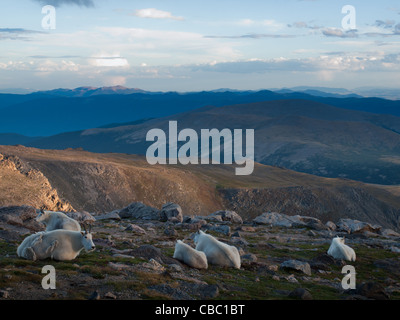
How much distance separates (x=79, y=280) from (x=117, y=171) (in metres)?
69.3

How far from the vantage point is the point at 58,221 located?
1786 cm

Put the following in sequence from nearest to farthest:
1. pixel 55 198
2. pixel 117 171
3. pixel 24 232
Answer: pixel 24 232
pixel 55 198
pixel 117 171

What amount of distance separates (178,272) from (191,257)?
1270 mm

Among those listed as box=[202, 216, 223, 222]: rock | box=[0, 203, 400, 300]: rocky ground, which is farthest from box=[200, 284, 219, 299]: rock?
box=[202, 216, 223, 222]: rock

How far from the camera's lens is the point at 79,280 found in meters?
12.2

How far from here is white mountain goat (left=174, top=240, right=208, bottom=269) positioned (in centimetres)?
1560

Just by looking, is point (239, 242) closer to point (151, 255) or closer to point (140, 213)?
point (151, 255)

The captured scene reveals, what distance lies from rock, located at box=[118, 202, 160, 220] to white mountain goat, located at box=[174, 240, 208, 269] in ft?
61.0

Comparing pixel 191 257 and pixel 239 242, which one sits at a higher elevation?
pixel 191 257

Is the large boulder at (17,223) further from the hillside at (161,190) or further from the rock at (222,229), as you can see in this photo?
the hillside at (161,190)

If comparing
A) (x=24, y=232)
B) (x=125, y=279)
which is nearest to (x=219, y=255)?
(x=125, y=279)

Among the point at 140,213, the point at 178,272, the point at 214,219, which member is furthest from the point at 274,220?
the point at 178,272

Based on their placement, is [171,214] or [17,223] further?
[171,214]
